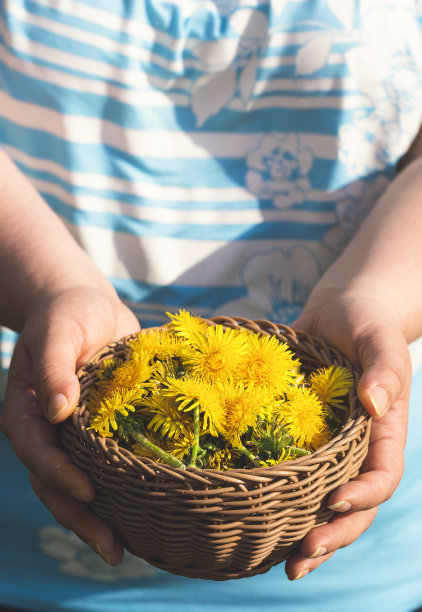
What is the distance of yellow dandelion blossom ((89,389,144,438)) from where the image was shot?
1.65ft

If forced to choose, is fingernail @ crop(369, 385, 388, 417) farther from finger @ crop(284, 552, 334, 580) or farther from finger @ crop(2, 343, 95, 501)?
finger @ crop(2, 343, 95, 501)

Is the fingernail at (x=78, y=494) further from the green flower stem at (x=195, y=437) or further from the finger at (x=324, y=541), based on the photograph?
the finger at (x=324, y=541)

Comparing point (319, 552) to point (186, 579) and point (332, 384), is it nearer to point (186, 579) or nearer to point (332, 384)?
point (332, 384)

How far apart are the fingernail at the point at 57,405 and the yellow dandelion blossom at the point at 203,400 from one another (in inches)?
3.7

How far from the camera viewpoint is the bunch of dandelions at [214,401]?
19.8 inches

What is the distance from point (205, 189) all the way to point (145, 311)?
0.67 feet

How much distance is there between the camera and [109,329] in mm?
677

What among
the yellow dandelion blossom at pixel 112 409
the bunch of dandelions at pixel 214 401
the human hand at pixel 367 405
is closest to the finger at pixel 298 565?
the human hand at pixel 367 405

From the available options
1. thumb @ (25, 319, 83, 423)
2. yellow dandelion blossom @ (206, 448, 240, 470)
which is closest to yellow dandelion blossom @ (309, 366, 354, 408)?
yellow dandelion blossom @ (206, 448, 240, 470)

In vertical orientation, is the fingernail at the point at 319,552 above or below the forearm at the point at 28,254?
below

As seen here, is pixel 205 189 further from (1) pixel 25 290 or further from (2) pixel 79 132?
(1) pixel 25 290

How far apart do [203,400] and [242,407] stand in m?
0.03

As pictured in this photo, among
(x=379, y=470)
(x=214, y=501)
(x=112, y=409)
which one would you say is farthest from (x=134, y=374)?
(x=379, y=470)

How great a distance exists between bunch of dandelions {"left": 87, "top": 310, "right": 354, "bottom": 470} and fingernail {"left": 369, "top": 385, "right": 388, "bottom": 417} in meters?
0.04
